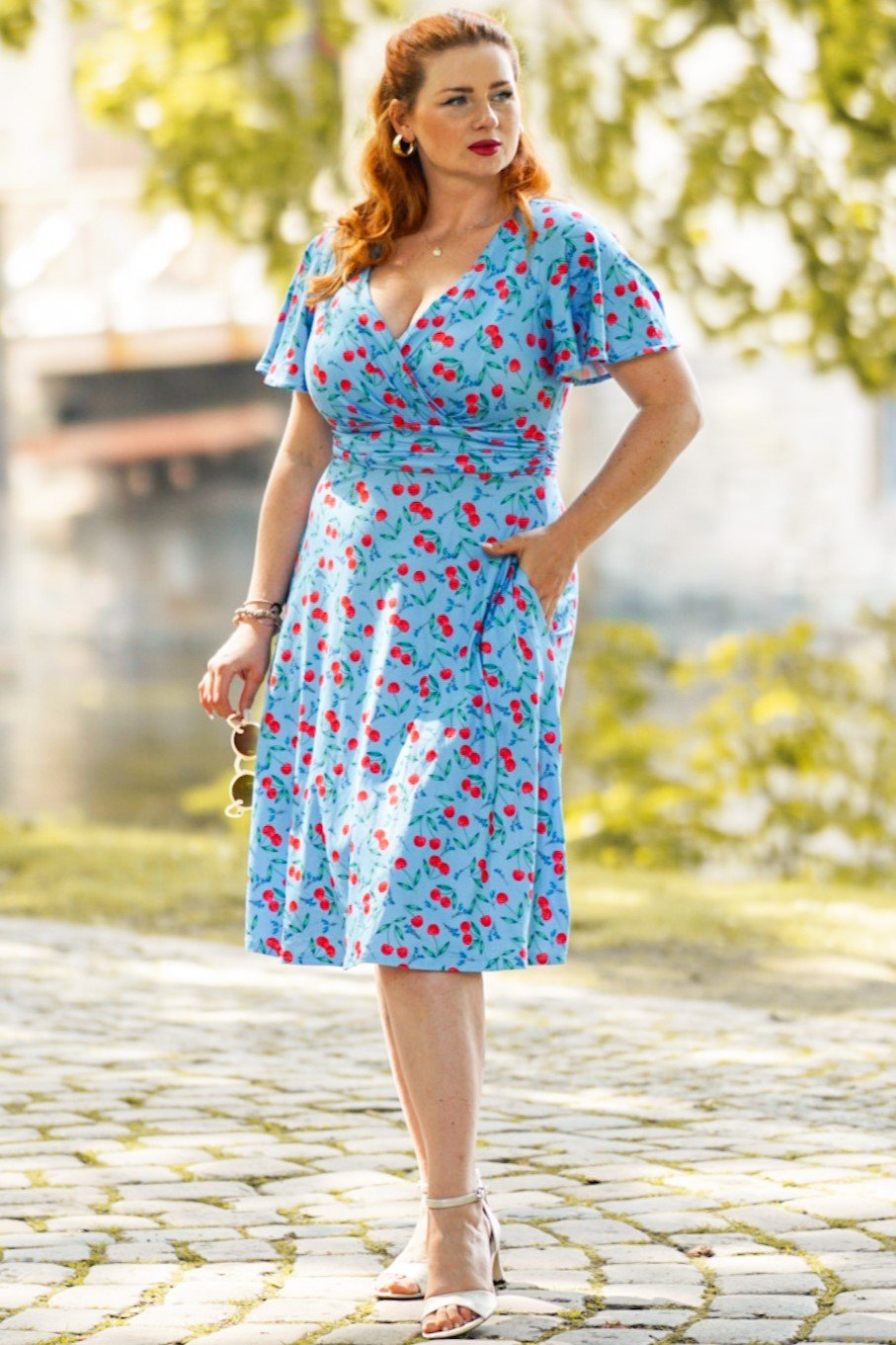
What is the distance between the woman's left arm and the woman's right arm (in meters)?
0.45

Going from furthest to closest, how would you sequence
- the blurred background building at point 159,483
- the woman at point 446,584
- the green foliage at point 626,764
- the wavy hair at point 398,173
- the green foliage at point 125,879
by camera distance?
the blurred background building at point 159,483 → the green foliage at point 626,764 → the green foliage at point 125,879 → the wavy hair at point 398,173 → the woman at point 446,584

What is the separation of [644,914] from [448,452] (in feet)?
15.5

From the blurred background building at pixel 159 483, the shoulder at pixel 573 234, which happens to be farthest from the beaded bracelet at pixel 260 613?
the blurred background building at pixel 159 483

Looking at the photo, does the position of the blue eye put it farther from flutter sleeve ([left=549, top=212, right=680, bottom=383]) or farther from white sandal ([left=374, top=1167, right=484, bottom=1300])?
white sandal ([left=374, top=1167, right=484, bottom=1300])

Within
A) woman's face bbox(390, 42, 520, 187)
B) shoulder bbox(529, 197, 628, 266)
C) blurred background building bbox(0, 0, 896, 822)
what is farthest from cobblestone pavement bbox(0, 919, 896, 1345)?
blurred background building bbox(0, 0, 896, 822)

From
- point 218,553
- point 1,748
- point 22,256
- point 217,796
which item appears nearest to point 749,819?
point 217,796

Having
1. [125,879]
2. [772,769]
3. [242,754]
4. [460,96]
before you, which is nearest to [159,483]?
[772,769]

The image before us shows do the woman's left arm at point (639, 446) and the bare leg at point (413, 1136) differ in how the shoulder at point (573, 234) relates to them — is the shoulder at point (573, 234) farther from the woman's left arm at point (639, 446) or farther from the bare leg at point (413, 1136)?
the bare leg at point (413, 1136)

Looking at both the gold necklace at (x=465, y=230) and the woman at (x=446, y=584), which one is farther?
the gold necklace at (x=465, y=230)

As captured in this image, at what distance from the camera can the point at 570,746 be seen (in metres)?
10.5

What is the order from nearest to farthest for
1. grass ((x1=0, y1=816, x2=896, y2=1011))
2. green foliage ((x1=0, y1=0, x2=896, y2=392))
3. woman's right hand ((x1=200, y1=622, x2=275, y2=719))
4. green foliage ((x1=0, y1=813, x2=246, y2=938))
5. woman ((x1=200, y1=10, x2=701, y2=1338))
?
woman ((x1=200, y1=10, x2=701, y2=1338))
woman's right hand ((x1=200, y1=622, x2=275, y2=719))
grass ((x1=0, y1=816, x2=896, y2=1011))
green foliage ((x1=0, y1=813, x2=246, y2=938))
green foliage ((x1=0, y1=0, x2=896, y2=392))

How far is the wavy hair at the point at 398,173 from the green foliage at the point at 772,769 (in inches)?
252

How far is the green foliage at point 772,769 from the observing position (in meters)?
9.68

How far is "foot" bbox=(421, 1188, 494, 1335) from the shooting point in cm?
326
